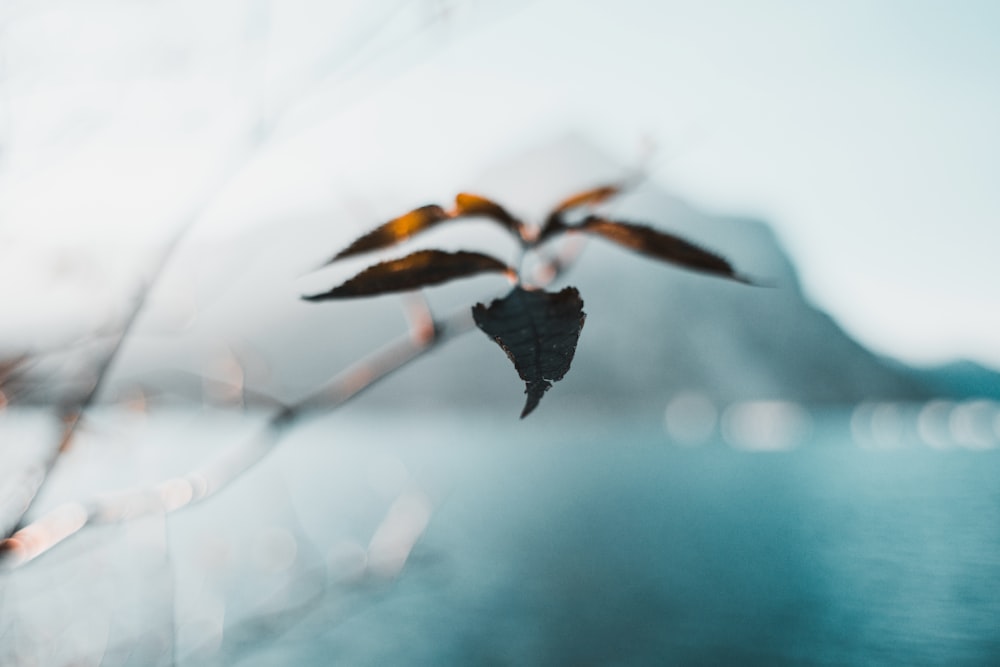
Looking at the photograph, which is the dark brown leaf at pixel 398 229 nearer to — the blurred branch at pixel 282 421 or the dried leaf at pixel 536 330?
the dried leaf at pixel 536 330

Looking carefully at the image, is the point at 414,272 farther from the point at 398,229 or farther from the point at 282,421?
the point at 282,421

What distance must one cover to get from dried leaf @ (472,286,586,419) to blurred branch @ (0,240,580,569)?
385 millimetres

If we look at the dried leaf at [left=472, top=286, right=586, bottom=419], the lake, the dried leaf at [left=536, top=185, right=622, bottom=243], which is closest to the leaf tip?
the dried leaf at [left=472, top=286, right=586, bottom=419]

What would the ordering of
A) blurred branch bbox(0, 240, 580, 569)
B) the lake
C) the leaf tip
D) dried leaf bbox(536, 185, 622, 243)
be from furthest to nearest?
1. the lake
2. blurred branch bbox(0, 240, 580, 569)
3. dried leaf bbox(536, 185, 622, 243)
4. the leaf tip

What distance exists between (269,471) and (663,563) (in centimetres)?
4530

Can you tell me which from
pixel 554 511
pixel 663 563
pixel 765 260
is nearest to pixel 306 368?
pixel 554 511

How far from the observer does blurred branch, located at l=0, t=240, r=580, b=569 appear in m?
1.05

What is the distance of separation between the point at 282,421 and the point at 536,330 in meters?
0.75

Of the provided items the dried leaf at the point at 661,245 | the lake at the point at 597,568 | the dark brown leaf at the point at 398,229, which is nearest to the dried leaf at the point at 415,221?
the dark brown leaf at the point at 398,229

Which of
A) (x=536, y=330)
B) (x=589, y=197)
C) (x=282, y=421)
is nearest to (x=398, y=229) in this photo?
(x=536, y=330)

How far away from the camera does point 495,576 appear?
2164 inches

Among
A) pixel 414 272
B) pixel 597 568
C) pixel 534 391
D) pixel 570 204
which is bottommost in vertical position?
pixel 597 568

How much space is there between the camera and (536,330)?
0.52 m

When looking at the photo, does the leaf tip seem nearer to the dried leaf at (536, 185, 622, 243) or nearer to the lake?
the dried leaf at (536, 185, 622, 243)
